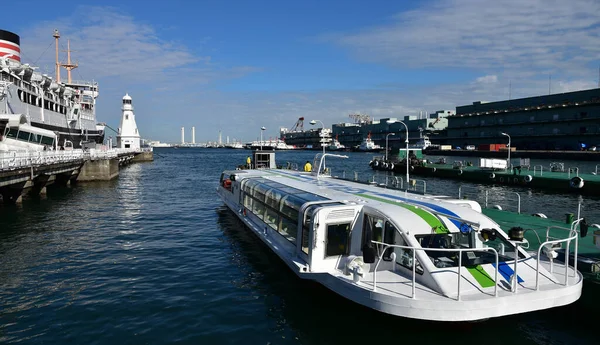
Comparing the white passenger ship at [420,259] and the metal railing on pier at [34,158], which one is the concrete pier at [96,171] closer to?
the metal railing on pier at [34,158]

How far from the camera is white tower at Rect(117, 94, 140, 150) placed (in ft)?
353

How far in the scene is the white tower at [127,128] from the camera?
108m

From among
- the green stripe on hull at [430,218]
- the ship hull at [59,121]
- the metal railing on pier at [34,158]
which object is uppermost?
the ship hull at [59,121]

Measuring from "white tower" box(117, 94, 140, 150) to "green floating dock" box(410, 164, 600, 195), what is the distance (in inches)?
3067

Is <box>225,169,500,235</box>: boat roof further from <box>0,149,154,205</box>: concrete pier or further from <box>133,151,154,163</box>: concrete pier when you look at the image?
<box>133,151,154,163</box>: concrete pier

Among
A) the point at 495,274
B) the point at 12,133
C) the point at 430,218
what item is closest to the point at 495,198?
the point at 430,218

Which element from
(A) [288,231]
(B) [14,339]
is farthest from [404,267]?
(B) [14,339]

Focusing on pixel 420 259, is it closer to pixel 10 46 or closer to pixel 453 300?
pixel 453 300

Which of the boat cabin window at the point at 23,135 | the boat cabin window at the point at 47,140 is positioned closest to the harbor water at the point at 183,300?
the boat cabin window at the point at 23,135

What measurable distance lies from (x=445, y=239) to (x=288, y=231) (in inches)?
241

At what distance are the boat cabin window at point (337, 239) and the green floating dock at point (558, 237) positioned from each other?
229 inches

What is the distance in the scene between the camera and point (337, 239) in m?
12.9

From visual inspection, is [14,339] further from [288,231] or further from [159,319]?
[288,231]

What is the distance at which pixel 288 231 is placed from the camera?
1569cm
